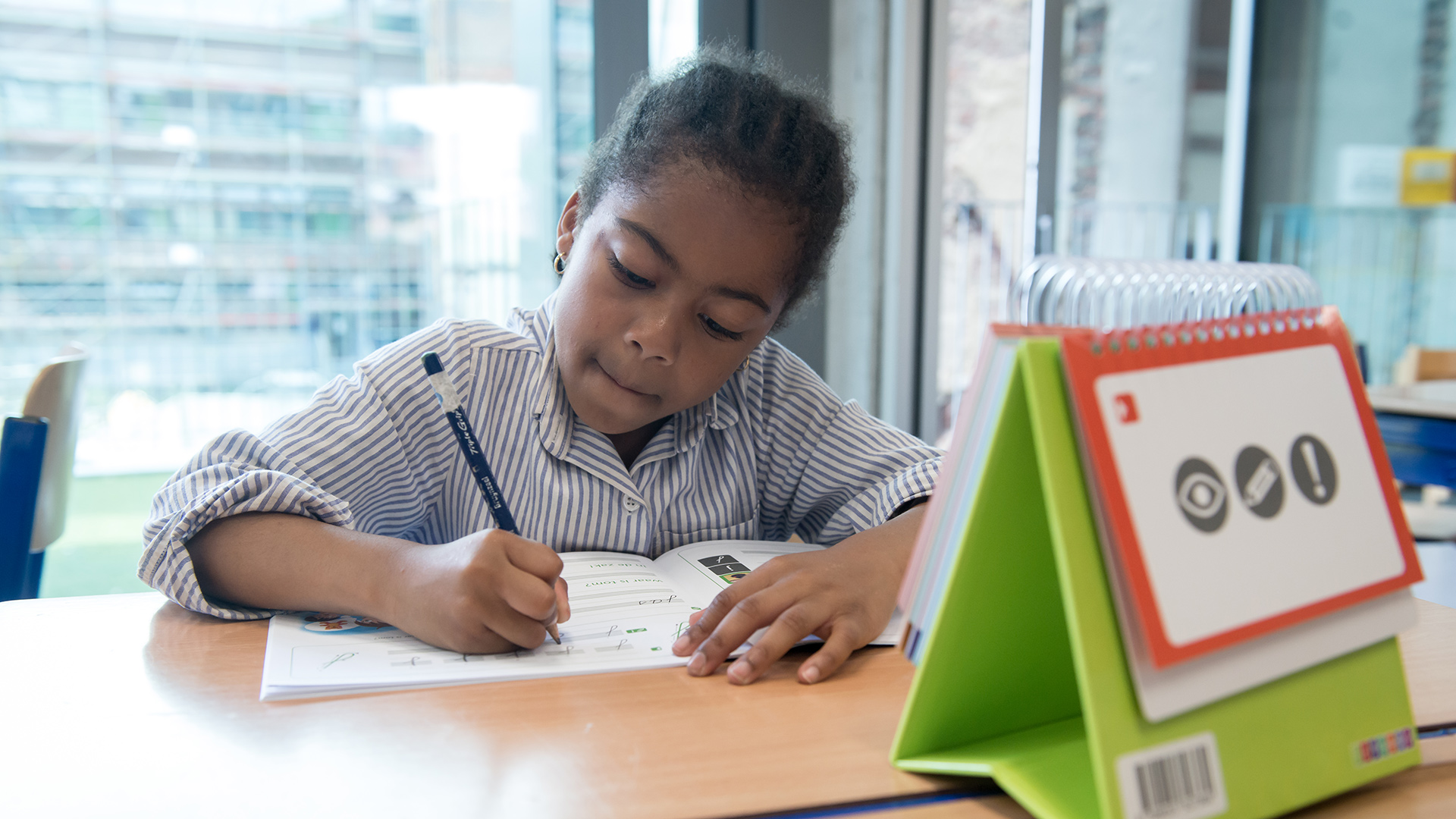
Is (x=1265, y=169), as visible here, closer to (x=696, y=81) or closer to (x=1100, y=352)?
(x=696, y=81)

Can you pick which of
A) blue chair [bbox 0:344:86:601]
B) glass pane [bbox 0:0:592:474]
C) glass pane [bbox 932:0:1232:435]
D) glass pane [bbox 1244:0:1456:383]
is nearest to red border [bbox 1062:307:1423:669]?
blue chair [bbox 0:344:86:601]

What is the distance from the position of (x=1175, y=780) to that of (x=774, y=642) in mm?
250

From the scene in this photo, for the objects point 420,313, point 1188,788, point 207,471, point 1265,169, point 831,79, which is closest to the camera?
point 1188,788

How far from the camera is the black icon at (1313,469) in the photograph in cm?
43

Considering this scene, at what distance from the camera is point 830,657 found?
0.57 meters

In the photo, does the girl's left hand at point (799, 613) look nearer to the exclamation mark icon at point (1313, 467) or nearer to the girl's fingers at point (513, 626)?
the girl's fingers at point (513, 626)

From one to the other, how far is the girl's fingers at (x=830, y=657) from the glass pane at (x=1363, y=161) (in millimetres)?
3356

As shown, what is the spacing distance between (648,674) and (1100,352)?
→ 1.04 ft

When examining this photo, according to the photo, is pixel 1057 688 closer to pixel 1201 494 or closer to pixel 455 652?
pixel 1201 494

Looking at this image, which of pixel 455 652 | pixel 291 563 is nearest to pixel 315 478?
pixel 291 563

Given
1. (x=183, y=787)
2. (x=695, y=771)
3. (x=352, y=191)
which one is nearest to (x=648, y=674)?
(x=695, y=771)

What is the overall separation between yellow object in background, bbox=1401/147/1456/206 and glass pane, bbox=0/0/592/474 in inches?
113

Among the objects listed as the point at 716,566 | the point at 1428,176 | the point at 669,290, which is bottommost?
the point at 716,566

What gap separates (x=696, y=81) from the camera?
0.87 m
